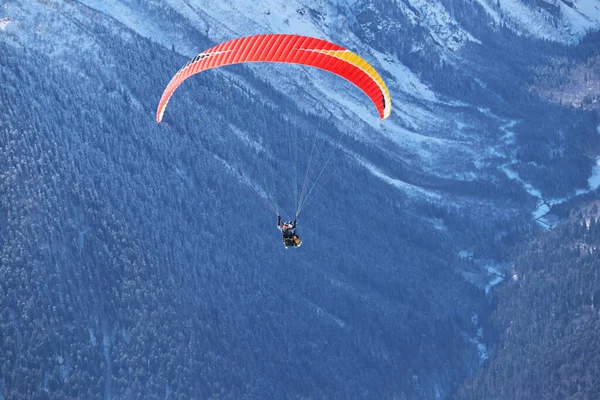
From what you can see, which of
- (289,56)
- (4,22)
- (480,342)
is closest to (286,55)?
(289,56)

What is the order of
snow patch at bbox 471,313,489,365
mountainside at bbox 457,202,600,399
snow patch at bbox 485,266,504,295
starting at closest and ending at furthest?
mountainside at bbox 457,202,600,399
snow patch at bbox 471,313,489,365
snow patch at bbox 485,266,504,295

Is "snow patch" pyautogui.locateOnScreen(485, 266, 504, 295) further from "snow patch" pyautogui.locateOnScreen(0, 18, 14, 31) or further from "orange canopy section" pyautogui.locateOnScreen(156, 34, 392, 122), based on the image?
"orange canopy section" pyautogui.locateOnScreen(156, 34, 392, 122)

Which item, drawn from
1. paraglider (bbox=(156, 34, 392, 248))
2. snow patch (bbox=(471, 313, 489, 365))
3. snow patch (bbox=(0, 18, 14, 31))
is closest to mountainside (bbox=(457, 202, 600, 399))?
snow patch (bbox=(471, 313, 489, 365))

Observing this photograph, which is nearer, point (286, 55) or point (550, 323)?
point (286, 55)

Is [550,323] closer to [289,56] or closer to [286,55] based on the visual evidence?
[289,56]

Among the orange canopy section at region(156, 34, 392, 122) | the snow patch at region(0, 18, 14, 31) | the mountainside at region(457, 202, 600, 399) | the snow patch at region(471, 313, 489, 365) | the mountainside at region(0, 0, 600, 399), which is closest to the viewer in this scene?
the orange canopy section at region(156, 34, 392, 122)

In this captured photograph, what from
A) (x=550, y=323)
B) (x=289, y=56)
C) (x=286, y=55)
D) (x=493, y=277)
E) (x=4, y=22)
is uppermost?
(x=4, y=22)

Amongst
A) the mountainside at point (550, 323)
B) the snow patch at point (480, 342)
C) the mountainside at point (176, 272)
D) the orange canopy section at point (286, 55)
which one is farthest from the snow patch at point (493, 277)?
the orange canopy section at point (286, 55)

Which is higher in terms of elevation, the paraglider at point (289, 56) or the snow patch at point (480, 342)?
the snow patch at point (480, 342)

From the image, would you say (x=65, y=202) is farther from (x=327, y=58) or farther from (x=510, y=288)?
(x=327, y=58)

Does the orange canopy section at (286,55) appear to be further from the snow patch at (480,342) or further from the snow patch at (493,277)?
the snow patch at (493,277)

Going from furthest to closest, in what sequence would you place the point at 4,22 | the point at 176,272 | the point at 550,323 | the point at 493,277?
the point at 4,22 < the point at 493,277 < the point at 176,272 < the point at 550,323

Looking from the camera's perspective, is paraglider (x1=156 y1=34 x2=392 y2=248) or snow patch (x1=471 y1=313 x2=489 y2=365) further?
snow patch (x1=471 y1=313 x2=489 y2=365)
